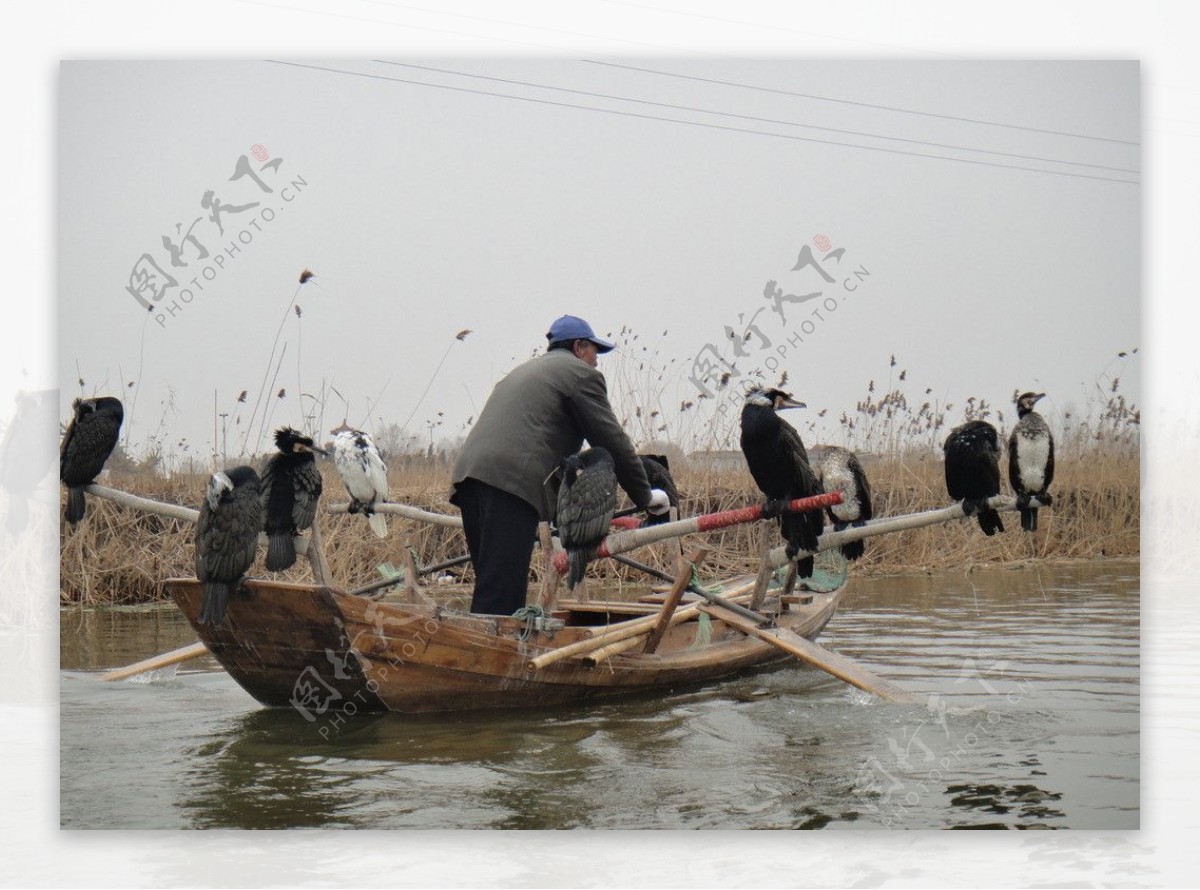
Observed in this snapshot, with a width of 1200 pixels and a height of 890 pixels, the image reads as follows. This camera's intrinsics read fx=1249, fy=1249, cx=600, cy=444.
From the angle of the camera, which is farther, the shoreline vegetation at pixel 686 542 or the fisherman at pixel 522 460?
the shoreline vegetation at pixel 686 542

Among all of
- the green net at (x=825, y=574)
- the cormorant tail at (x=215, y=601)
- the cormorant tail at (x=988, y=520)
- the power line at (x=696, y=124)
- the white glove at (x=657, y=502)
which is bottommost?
the green net at (x=825, y=574)

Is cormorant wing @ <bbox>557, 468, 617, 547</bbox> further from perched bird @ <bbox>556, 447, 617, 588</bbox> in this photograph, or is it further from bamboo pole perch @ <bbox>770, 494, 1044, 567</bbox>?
bamboo pole perch @ <bbox>770, 494, 1044, 567</bbox>

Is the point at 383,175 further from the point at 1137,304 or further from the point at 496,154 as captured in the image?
the point at 1137,304

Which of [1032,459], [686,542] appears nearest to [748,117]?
[1032,459]

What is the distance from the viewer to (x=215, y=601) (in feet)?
13.0

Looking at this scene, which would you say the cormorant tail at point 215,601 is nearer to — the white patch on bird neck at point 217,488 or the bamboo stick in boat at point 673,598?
the white patch on bird neck at point 217,488

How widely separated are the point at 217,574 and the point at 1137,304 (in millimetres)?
3080

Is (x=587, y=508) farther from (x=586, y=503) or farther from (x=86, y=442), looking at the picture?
(x=86, y=442)

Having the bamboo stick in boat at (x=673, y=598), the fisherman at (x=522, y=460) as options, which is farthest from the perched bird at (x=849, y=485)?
the fisherman at (x=522, y=460)

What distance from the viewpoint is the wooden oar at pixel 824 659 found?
437 centimetres

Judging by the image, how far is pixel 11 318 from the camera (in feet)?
13.0

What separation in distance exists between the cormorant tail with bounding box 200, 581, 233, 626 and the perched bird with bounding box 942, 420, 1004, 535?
2.58m

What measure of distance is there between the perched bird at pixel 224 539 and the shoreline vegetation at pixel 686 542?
7.23 ft

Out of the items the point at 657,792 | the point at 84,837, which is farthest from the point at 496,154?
the point at 84,837
